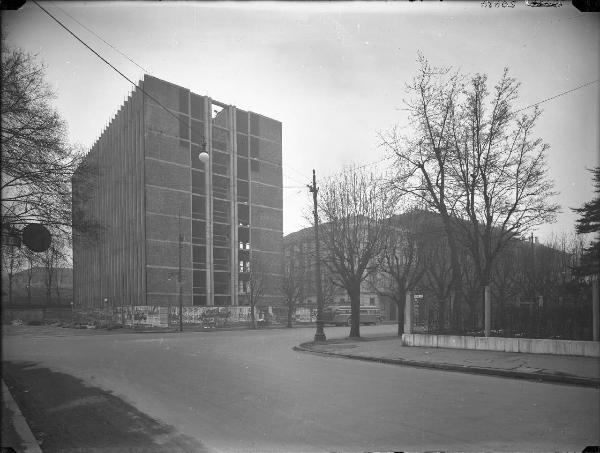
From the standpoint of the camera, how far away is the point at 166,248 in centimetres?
5262

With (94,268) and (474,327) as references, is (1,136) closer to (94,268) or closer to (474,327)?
(474,327)

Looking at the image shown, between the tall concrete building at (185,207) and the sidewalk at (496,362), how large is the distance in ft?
115

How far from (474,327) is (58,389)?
44.3 ft

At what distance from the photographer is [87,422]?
269 inches

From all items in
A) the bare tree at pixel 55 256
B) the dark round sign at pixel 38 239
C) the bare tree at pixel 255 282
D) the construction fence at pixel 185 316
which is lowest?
the construction fence at pixel 185 316

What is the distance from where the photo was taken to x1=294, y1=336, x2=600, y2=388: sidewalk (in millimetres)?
10430

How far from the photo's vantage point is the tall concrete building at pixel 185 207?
169 ft

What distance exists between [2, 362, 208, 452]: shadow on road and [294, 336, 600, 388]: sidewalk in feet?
27.6

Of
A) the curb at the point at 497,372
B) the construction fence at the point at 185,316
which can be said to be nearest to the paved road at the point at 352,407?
the curb at the point at 497,372

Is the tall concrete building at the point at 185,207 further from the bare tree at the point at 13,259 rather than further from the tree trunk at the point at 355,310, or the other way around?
the bare tree at the point at 13,259

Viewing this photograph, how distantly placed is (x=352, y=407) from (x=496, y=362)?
7251 mm

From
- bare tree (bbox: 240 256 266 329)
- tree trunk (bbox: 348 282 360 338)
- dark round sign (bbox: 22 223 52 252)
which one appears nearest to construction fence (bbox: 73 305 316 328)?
bare tree (bbox: 240 256 266 329)

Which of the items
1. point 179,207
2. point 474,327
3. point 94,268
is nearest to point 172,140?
point 179,207

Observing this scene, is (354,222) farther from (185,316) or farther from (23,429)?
(185,316)
